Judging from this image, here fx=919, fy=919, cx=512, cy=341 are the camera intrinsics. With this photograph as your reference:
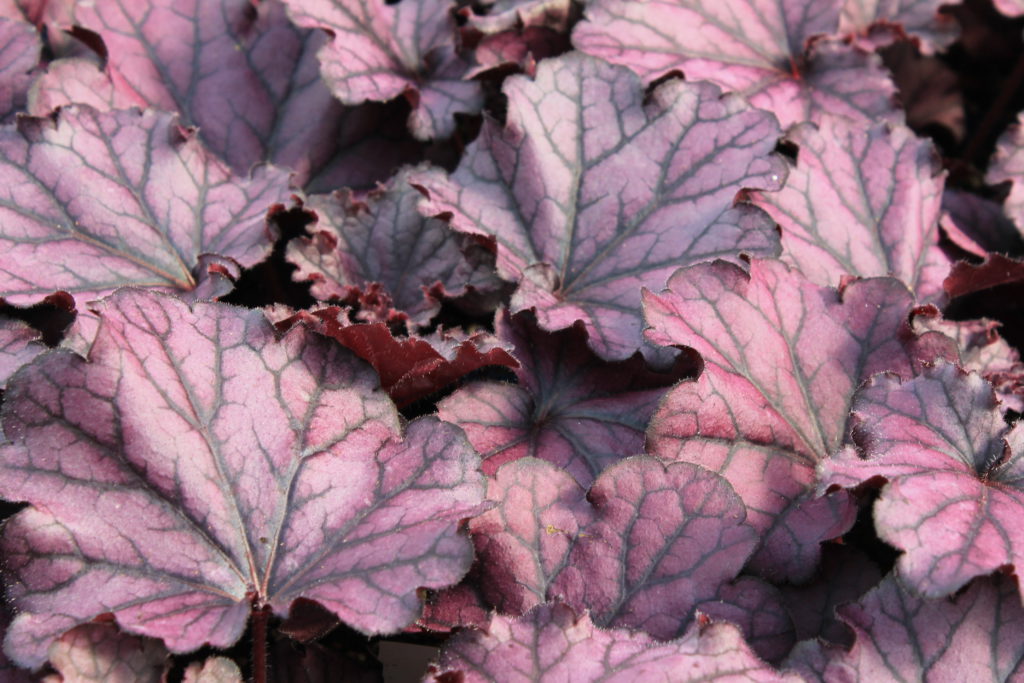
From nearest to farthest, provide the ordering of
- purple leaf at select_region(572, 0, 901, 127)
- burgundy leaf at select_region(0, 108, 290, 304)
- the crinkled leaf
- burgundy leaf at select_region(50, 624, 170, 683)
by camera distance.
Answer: burgundy leaf at select_region(50, 624, 170, 683)
the crinkled leaf
burgundy leaf at select_region(0, 108, 290, 304)
purple leaf at select_region(572, 0, 901, 127)

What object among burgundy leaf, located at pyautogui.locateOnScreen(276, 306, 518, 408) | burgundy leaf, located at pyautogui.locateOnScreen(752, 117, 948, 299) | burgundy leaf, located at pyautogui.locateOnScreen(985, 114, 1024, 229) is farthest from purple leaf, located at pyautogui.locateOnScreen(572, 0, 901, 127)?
burgundy leaf, located at pyautogui.locateOnScreen(276, 306, 518, 408)

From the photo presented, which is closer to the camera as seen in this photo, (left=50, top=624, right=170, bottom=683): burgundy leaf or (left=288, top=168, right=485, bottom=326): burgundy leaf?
(left=50, top=624, right=170, bottom=683): burgundy leaf

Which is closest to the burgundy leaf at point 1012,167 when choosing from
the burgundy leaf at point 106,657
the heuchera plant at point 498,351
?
the heuchera plant at point 498,351

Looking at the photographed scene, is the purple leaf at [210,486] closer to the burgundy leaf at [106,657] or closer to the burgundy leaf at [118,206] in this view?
the burgundy leaf at [106,657]

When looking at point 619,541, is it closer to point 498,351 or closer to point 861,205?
point 498,351

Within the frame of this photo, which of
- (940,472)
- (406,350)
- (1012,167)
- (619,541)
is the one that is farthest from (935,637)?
(1012,167)

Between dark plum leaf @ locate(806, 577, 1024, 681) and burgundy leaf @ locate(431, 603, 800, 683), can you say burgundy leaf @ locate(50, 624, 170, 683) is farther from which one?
dark plum leaf @ locate(806, 577, 1024, 681)
